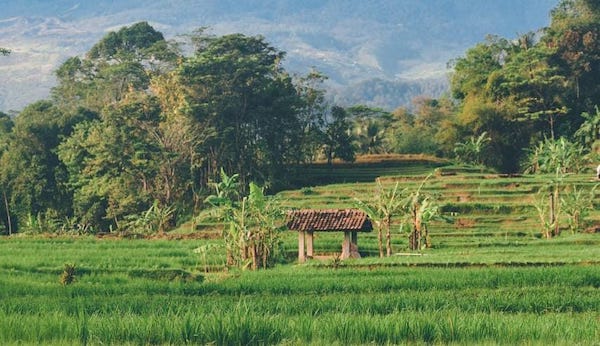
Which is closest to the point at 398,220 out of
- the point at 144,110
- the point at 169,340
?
the point at 144,110

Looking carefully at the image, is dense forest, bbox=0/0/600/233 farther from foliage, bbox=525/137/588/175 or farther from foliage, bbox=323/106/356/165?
foliage, bbox=525/137/588/175

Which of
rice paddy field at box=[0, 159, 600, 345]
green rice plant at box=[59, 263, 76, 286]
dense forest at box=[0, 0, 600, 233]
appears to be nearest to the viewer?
rice paddy field at box=[0, 159, 600, 345]

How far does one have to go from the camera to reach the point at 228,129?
45.9m

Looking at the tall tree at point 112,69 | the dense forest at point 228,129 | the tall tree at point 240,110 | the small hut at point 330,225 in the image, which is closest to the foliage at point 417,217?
the small hut at point 330,225

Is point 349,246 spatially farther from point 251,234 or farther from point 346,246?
point 251,234

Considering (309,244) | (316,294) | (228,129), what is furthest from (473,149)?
(316,294)

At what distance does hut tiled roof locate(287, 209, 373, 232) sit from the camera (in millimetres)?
24453

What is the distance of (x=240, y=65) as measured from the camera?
47.4 metres

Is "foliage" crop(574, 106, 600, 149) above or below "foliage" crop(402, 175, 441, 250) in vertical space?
above

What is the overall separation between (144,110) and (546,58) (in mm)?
20891

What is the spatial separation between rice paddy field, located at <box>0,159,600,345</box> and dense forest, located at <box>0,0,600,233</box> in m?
13.4

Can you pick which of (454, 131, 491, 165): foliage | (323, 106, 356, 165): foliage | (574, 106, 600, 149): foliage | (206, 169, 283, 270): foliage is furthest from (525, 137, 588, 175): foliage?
(206, 169, 283, 270): foliage

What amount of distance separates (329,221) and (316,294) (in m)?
9.07

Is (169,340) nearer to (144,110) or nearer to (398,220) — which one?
(398,220)
